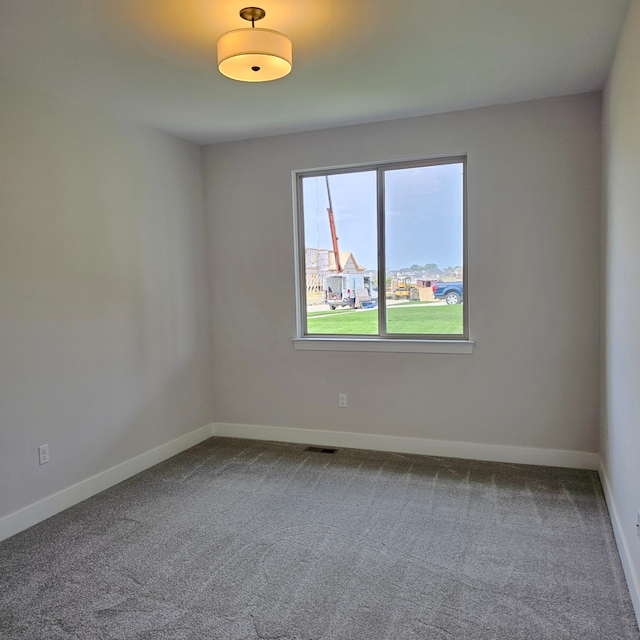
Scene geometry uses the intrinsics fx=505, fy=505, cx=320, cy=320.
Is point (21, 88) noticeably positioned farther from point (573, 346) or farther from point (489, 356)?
point (573, 346)

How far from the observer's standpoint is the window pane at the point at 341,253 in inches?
159

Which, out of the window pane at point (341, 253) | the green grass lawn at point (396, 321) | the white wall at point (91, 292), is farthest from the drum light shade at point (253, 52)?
the green grass lawn at point (396, 321)

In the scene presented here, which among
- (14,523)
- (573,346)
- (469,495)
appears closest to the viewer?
(14,523)

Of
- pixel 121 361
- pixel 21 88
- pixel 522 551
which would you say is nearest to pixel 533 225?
pixel 522 551

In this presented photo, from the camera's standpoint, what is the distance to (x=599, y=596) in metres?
2.09

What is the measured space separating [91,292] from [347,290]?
192cm

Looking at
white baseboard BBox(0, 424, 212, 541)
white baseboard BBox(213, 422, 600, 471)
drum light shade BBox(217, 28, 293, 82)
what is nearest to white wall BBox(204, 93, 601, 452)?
white baseboard BBox(213, 422, 600, 471)

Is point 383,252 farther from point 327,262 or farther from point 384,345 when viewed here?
point 384,345

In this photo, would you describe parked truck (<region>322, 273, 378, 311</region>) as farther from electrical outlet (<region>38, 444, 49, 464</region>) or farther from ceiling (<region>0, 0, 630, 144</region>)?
electrical outlet (<region>38, 444, 49, 464</region>)

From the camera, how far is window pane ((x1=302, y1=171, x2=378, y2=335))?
→ 4051 mm

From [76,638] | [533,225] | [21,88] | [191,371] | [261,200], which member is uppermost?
[21,88]

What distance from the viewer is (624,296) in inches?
94.8

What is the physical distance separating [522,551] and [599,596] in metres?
0.40

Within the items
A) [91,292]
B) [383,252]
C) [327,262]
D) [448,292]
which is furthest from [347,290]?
[91,292]
